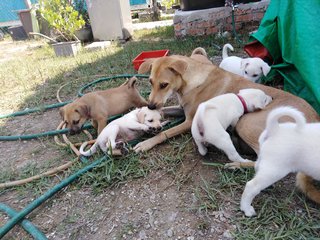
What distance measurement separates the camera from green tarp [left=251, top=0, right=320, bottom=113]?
10.4 ft

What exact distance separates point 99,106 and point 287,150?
244cm

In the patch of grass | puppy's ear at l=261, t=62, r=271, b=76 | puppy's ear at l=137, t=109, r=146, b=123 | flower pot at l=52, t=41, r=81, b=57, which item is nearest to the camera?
the patch of grass

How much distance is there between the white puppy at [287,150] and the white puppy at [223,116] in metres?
0.58

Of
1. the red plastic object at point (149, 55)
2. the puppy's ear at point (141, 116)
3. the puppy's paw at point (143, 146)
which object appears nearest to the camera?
the puppy's paw at point (143, 146)

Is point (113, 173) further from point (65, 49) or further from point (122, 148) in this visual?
point (65, 49)

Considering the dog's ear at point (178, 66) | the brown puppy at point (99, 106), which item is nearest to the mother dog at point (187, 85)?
the dog's ear at point (178, 66)

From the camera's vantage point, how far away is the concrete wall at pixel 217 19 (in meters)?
7.40

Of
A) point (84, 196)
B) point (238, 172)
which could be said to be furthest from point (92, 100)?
point (238, 172)

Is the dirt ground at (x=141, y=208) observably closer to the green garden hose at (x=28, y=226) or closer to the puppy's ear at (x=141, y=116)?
the green garden hose at (x=28, y=226)

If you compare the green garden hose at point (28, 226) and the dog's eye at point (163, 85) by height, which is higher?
the dog's eye at point (163, 85)

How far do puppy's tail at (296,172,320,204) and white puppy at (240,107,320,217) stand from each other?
1.08 feet

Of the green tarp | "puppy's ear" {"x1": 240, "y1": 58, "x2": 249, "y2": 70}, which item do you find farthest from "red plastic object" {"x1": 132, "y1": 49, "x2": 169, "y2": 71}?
the green tarp

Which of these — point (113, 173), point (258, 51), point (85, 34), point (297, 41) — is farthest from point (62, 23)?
point (297, 41)

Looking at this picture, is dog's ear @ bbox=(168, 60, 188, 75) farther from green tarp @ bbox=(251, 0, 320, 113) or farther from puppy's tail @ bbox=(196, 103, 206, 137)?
green tarp @ bbox=(251, 0, 320, 113)
